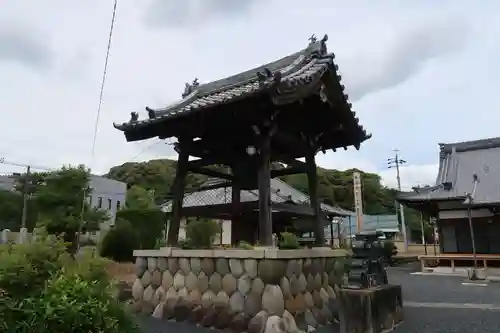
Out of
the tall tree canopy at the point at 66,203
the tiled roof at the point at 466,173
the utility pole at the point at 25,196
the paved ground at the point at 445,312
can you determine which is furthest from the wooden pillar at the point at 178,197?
the utility pole at the point at 25,196

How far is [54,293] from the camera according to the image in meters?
3.08

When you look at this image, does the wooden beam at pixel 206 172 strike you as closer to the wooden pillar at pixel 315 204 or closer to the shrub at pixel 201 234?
the shrub at pixel 201 234

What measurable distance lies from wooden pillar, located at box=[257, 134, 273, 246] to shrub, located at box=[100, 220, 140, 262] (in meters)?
10.6

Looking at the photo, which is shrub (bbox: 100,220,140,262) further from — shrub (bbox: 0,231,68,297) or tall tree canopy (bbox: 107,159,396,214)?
tall tree canopy (bbox: 107,159,396,214)

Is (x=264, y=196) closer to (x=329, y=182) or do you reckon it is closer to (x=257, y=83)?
(x=257, y=83)

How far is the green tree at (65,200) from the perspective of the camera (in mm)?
19016

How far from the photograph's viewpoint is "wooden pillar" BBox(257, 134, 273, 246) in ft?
19.9

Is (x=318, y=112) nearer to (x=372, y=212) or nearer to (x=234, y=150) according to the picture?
(x=234, y=150)

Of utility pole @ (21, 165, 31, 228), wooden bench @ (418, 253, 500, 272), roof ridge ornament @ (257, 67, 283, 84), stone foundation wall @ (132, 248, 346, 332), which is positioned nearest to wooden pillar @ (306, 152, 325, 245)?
stone foundation wall @ (132, 248, 346, 332)

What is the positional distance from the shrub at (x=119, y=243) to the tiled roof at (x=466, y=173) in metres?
12.6

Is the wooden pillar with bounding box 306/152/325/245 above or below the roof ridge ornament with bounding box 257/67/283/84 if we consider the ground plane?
below

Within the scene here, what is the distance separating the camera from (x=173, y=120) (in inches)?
275

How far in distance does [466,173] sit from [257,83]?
17841 millimetres

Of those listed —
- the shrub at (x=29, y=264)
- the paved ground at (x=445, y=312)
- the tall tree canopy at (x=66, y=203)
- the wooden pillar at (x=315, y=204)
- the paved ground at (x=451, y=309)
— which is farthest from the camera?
the tall tree canopy at (x=66, y=203)
